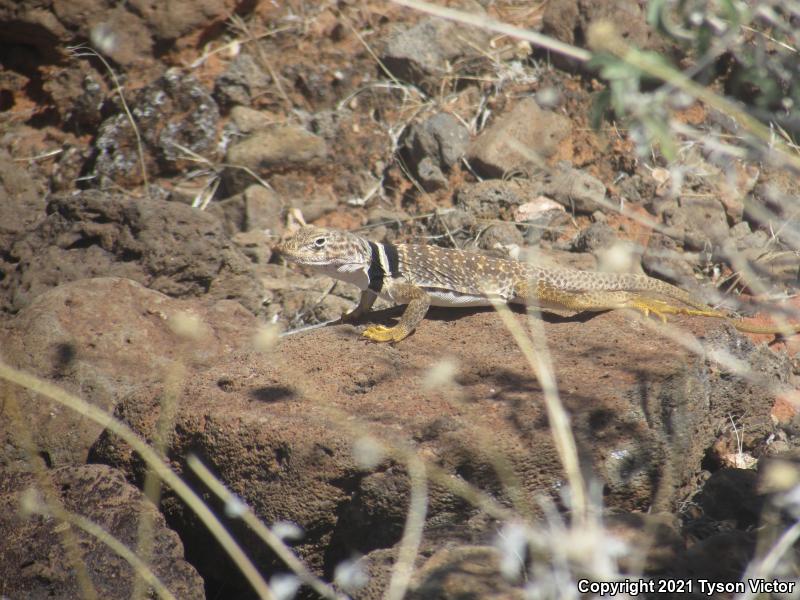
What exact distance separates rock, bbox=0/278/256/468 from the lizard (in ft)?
2.75

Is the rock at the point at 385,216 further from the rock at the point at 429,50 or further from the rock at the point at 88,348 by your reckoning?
the rock at the point at 88,348

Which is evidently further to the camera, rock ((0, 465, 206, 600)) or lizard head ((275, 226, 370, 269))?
lizard head ((275, 226, 370, 269))

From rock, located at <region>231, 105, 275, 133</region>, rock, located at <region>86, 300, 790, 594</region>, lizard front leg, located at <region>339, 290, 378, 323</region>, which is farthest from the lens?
rock, located at <region>231, 105, 275, 133</region>

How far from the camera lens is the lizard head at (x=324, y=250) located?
559 cm

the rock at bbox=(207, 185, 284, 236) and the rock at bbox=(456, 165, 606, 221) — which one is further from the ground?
the rock at bbox=(456, 165, 606, 221)

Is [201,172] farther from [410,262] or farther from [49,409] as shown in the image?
[49,409]

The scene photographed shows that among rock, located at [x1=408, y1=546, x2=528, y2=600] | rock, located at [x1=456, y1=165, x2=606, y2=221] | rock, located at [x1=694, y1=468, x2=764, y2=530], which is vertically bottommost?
rock, located at [x1=456, y1=165, x2=606, y2=221]

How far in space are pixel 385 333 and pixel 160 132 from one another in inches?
185

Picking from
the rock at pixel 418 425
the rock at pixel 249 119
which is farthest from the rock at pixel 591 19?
the rock at pixel 418 425

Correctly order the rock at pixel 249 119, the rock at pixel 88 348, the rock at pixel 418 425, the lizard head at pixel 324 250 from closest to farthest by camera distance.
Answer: the rock at pixel 418 425 < the rock at pixel 88 348 < the lizard head at pixel 324 250 < the rock at pixel 249 119

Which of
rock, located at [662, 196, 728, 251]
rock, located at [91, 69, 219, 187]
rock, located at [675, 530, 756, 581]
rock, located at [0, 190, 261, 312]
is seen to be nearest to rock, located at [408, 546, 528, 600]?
rock, located at [675, 530, 756, 581]

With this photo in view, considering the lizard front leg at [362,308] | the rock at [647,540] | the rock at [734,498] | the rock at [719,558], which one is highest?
the rock at [719,558]

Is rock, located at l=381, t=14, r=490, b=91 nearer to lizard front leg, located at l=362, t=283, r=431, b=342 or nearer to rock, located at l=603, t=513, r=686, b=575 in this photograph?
lizard front leg, located at l=362, t=283, r=431, b=342

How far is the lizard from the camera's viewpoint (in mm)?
5223
